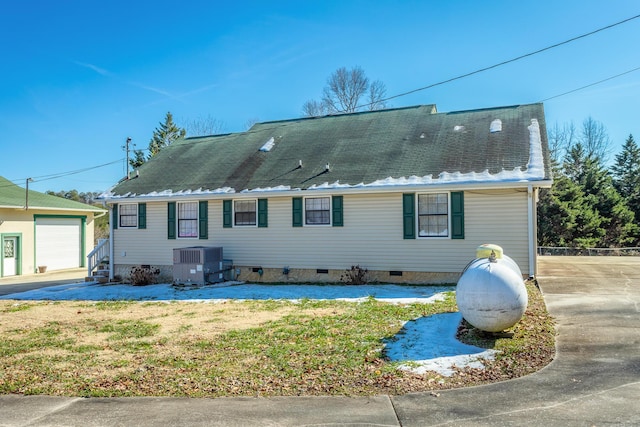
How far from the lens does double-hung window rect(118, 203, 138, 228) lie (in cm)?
1697

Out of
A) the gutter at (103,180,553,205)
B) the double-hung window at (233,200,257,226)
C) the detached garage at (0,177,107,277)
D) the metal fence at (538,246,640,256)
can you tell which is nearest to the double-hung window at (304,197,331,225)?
the gutter at (103,180,553,205)

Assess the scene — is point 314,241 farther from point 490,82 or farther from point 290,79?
point 290,79

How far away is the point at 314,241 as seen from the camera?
1438cm

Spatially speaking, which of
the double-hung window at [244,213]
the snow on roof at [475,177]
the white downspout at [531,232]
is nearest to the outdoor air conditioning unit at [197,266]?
the double-hung window at [244,213]

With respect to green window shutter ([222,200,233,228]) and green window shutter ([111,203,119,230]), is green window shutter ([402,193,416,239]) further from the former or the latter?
green window shutter ([111,203,119,230])

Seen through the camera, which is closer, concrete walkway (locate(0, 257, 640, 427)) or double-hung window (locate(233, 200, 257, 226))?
concrete walkway (locate(0, 257, 640, 427))

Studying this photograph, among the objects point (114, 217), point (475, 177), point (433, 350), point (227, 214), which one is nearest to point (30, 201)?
point (114, 217)

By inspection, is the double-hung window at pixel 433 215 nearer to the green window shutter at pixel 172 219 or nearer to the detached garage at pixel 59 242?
the green window shutter at pixel 172 219

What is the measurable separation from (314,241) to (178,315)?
17.6 ft

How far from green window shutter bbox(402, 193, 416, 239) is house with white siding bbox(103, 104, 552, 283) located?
0.03m

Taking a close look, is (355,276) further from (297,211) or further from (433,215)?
(433,215)

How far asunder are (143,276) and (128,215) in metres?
2.71

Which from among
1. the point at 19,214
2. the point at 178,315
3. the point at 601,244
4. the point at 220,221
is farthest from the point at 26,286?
the point at 601,244

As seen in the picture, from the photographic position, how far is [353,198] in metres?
13.9
